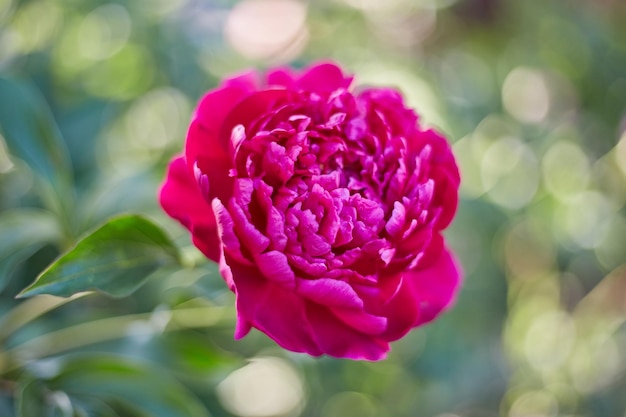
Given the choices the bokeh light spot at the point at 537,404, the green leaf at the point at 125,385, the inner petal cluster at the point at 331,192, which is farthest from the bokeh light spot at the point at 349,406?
the inner petal cluster at the point at 331,192

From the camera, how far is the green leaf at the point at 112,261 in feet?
1.41

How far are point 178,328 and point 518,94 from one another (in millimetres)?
792

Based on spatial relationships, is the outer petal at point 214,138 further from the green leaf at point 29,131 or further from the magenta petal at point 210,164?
the green leaf at point 29,131

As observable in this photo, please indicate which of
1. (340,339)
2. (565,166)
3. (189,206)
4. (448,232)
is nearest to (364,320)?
(340,339)

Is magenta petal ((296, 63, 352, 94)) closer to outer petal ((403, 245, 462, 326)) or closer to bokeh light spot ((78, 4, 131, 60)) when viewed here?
outer petal ((403, 245, 462, 326))

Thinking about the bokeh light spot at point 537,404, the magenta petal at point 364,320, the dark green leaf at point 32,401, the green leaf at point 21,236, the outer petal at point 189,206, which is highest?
the outer petal at point 189,206

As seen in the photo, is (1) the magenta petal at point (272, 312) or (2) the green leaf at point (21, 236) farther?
(2) the green leaf at point (21, 236)

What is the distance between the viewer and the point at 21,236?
0.55 meters

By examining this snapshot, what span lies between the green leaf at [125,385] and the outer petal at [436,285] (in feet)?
0.63

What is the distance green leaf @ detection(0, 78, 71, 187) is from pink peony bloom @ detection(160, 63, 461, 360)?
0.52ft

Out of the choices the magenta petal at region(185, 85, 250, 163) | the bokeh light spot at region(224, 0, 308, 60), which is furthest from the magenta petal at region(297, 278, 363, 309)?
the bokeh light spot at region(224, 0, 308, 60)

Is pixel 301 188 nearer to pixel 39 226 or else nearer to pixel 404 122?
pixel 404 122

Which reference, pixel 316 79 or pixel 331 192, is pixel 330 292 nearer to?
pixel 331 192

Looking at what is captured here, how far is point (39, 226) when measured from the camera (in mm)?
573
